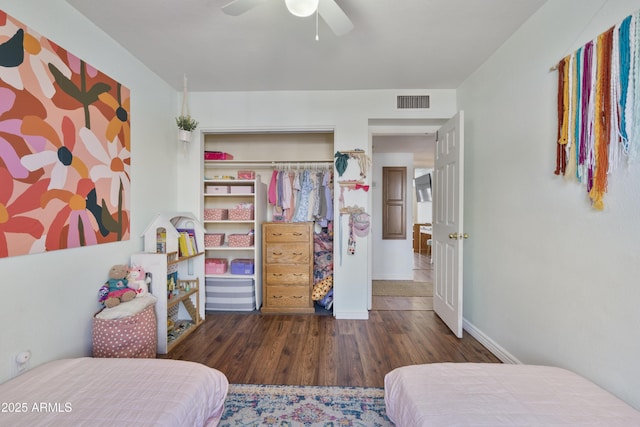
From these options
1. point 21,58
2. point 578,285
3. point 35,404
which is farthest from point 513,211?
point 21,58

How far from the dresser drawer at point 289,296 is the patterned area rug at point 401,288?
126 centimetres

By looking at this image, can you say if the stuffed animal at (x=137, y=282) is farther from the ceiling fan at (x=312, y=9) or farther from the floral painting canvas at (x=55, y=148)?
the ceiling fan at (x=312, y=9)

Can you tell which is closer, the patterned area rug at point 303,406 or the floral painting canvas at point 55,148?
the floral painting canvas at point 55,148

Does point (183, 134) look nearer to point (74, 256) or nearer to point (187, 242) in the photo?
point (187, 242)

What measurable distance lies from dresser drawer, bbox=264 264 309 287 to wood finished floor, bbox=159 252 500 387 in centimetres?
37

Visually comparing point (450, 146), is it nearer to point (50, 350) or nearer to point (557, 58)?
point (557, 58)

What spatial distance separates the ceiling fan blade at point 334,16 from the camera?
1.33 metres

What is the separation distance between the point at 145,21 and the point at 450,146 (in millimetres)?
2713

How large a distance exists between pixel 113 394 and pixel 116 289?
1.06 meters

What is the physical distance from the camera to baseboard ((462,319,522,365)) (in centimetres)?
193

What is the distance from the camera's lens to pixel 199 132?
2900 mm

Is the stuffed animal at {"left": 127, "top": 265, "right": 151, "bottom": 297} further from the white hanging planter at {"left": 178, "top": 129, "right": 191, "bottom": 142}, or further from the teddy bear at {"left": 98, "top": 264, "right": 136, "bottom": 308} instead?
the white hanging planter at {"left": 178, "top": 129, "right": 191, "bottom": 142}

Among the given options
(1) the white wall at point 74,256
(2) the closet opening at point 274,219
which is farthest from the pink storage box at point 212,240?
(1) the white wall at point 74,256

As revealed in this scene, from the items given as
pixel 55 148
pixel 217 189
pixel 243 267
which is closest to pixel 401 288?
pixel 243 267
